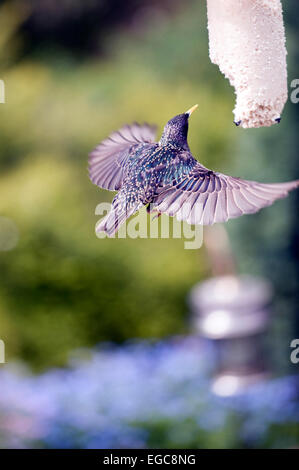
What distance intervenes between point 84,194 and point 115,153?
2100 mm

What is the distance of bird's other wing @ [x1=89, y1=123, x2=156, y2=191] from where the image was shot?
0.49 metres

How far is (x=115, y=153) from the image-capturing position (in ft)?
1.77

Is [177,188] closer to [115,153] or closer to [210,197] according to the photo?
[210,197]

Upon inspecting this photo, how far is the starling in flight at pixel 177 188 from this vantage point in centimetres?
37

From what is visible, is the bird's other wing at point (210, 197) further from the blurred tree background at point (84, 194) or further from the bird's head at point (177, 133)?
the blurred tree background at point (84, 194)

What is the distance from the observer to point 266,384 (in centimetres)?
207

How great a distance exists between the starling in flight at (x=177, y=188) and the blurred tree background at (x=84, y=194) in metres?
1.82
